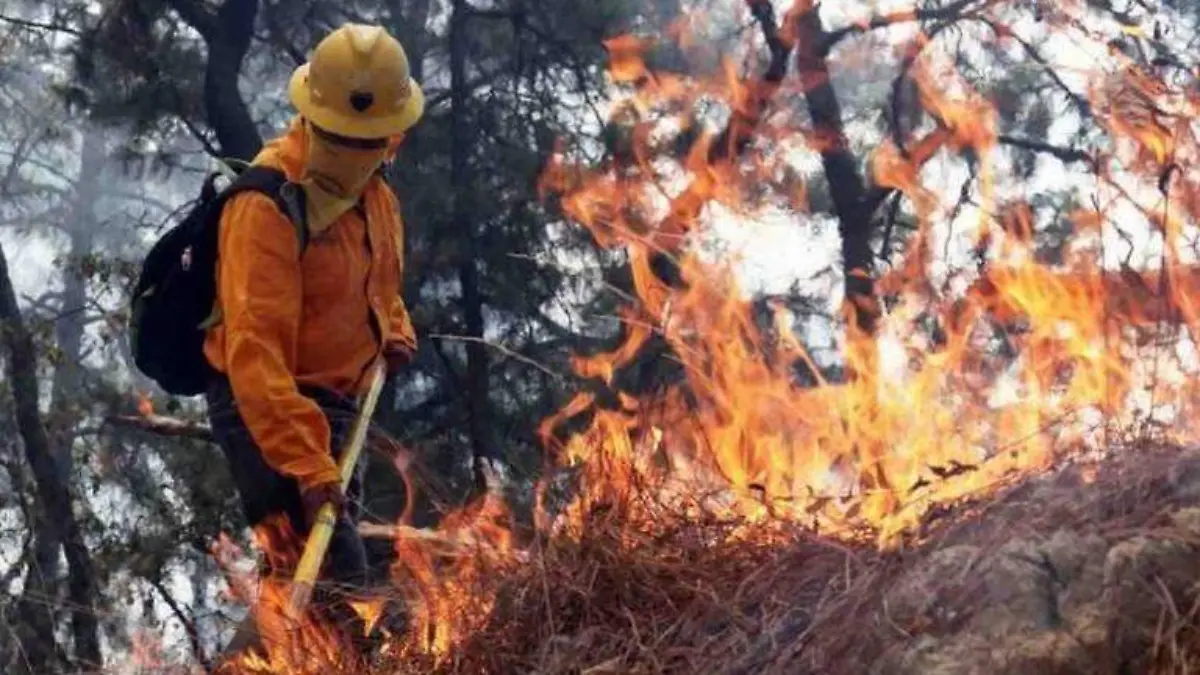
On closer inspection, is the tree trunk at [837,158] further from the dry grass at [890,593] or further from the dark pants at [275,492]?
the dry grass at [890,593]

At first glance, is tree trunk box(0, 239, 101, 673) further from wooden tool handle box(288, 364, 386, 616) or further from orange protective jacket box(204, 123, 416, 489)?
orange protective jacket box(204, 123, 416, 489)

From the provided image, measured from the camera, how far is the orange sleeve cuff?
13.4 feet

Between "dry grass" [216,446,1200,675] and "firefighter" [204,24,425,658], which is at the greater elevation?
"firefighter" [204,24,425,658]

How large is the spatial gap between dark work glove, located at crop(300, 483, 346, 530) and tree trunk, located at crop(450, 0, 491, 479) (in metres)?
6.40

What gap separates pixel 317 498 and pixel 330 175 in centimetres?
86

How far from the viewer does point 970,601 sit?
2650 millimetres

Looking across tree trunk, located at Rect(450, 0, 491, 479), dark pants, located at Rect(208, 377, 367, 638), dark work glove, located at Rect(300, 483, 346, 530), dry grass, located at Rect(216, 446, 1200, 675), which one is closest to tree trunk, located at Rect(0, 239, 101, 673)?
tree trunk, located at Rect(450, 0, 491, 479)

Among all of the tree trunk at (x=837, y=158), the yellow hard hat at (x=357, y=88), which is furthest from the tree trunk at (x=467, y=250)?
the yellow hard hat at (x=357, y=88)

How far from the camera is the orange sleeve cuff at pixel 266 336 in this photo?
13.4ft

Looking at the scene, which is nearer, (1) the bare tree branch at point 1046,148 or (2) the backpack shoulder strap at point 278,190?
(2) the backpack shoulder strap at point 278,190

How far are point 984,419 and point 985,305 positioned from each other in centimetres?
142

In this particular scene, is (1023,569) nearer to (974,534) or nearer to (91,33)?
(974,534)

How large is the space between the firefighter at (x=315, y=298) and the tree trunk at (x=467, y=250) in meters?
6.09

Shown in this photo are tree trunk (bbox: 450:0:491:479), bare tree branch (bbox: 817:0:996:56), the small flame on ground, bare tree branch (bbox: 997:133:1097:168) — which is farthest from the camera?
tree trunk (bbox: 450:0:491:479)
